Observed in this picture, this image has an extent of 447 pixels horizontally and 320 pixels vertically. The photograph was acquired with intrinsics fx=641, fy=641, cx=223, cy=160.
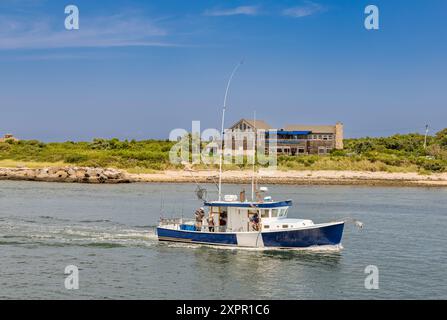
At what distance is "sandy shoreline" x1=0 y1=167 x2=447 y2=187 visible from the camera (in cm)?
8538

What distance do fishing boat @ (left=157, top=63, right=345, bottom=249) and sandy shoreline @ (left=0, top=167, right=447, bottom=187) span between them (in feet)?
159

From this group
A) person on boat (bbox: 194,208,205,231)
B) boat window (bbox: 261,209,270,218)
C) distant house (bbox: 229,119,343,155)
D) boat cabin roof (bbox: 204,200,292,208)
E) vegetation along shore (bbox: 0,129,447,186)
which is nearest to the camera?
boat cabin roof (bbox: 204,200,292,208)

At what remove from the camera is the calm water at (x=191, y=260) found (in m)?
26.0

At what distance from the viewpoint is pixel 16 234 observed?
38250mm

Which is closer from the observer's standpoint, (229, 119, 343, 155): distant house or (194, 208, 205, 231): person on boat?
(194, 208, 205, 231): person on boat

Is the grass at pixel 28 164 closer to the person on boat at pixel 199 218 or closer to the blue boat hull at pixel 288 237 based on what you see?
the person on boat at pixel 199 218

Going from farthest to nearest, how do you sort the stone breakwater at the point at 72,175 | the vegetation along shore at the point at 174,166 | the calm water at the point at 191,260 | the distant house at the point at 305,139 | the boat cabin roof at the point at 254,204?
1. the distant house at the point at 305,139
2. the vegetation along shore at the point at 174,166
3. the stone breakwater at the point at 72,175
4. the boat cabin roof at the point at 254,204
5. the calm water at the point at 191,260

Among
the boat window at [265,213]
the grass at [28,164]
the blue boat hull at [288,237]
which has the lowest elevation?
the blue boat hull at [288,237]

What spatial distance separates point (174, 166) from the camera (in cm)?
9600

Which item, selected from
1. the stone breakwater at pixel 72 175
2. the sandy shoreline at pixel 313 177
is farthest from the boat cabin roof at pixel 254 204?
the stone breakwater at pixel 72 175

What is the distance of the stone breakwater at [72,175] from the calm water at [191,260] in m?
31.5

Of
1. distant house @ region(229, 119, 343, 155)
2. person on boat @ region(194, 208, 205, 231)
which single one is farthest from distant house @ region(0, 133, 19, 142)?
person on boat @ region(194, 208, 205, 231)

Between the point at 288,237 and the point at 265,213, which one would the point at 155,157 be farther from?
the point at 288,237

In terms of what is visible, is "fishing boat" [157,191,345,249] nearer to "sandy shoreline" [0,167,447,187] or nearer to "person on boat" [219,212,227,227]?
"person on boat" [219,212,227,227]
